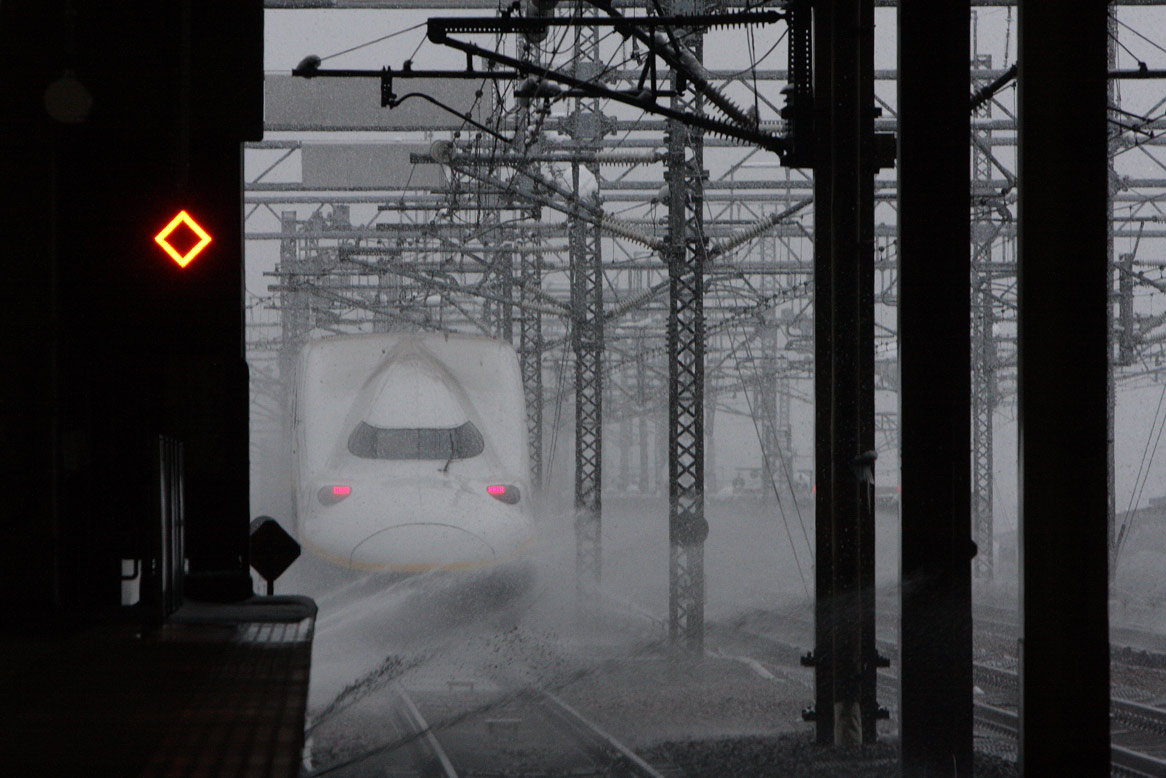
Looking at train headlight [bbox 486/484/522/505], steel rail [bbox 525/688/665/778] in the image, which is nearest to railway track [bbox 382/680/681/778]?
steel rail [bbox 525/688/665/778]

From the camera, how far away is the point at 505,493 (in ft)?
48.0

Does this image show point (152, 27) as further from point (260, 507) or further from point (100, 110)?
point (260, 507)

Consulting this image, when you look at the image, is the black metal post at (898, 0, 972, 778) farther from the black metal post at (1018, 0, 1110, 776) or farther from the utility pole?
the utility pole

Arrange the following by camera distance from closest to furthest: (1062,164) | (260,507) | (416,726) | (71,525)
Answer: (1062,164) < (71,525) < (416,726) < (260,507)

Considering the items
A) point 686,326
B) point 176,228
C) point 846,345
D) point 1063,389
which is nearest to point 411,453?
point 686,326

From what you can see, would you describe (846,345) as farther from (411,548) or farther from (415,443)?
(415,443)

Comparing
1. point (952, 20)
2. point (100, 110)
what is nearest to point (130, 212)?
point (100, 110)

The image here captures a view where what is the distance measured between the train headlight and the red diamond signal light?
7.34 metres

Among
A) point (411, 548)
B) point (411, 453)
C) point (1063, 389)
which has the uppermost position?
point (1063, 389)

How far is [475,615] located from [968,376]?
1192 centimetres

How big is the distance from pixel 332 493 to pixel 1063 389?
972cm

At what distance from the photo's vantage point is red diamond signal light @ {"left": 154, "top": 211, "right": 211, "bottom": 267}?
7422 mm

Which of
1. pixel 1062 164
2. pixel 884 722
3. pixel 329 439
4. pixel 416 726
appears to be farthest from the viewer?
pixel 329 439

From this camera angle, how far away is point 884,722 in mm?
13023
